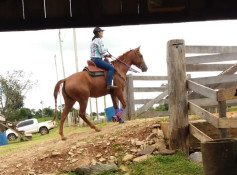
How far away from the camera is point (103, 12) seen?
3.01 metres

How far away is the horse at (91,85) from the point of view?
945 cm

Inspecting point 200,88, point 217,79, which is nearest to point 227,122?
point 200,88

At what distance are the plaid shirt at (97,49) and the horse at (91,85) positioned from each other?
51cm

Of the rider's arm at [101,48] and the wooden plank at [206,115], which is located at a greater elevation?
the rider's arm at [101,48]

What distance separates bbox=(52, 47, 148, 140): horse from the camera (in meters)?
9.45

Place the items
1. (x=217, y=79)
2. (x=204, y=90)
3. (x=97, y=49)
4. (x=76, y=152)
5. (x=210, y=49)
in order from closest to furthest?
(x=204, y=90), (x=76, y=152), (x=210, y=49), (x=217, y=79), (x=97, y=49)

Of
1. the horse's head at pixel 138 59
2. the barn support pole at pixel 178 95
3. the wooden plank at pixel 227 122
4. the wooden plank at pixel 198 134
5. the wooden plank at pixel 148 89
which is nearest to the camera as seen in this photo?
the wooden plank at pixel 227 122

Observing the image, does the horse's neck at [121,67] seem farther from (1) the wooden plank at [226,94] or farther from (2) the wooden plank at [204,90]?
(1) the wooden plank at [226,94]

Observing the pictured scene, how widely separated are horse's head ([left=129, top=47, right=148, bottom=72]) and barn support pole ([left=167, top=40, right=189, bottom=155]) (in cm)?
343

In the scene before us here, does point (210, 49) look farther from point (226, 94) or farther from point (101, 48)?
point (226, 94)

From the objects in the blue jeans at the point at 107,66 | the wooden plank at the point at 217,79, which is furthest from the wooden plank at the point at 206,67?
the blue jeans at the point at 107,66

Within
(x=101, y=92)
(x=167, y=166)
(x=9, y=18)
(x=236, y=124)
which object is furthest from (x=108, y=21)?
(x=101, y=92)

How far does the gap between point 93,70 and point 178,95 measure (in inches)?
132

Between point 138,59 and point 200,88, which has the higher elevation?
point 138,59
